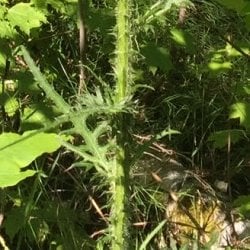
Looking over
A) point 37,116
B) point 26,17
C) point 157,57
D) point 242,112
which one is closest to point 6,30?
point 26,17

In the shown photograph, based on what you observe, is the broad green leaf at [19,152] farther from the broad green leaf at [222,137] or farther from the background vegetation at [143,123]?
the broad green leaf at [222,137]

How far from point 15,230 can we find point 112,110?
0.96 metres

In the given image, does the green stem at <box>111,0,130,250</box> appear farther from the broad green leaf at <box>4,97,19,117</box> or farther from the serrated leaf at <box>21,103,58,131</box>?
the broad green leaf at <box>4,97,19,117</box>

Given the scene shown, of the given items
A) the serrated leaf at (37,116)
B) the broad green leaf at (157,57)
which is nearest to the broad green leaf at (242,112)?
the broad green leaf at (157,57)

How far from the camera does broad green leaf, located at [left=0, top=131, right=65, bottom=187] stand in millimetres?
1211

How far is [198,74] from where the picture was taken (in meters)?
2.90

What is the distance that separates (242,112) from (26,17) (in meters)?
0.85

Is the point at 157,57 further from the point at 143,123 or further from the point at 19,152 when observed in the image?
the point at 19,152

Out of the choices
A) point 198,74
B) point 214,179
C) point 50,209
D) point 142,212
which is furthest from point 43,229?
point 198,74

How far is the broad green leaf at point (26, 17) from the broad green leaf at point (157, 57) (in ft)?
1.43

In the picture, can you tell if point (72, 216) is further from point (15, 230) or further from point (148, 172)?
point (148, 172)

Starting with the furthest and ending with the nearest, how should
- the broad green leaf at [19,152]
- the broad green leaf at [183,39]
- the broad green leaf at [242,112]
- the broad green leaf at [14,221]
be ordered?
the broad green leaf at [183,39] < the broad green leaf at [242,112] < the broad green leaf at [14,221] < the broad green leaf at [19,152]

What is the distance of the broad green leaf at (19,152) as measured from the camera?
1211 mm

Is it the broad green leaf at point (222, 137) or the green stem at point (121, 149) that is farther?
the broad green leaf at point (222, 137)
